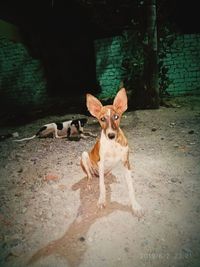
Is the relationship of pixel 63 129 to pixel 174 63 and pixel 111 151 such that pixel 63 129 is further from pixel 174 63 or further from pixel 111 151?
pixel 174 63

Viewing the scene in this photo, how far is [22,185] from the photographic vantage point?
198 inches

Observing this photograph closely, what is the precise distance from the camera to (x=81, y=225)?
11.7ft

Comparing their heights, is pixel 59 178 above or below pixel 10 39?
below

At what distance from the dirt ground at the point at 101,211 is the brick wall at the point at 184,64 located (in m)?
5.63

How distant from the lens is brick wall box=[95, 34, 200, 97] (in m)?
11.7

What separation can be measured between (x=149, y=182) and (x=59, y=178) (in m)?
1.75

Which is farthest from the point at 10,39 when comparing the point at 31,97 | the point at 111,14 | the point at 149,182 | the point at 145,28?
the point at 149,182

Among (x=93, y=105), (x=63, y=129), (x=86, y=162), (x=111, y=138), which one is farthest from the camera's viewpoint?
(x=63, y=129)

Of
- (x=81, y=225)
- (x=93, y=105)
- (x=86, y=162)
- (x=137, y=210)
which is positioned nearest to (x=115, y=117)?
(x=93, y=105)

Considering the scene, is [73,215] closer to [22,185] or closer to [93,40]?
[22,185]

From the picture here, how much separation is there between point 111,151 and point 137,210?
0.90 metres

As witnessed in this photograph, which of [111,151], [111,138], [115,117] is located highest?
[115,117]

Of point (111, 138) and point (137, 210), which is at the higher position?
point (111, 138)

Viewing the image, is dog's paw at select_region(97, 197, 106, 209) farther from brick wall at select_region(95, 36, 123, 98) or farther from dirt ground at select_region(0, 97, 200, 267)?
brick wall at select_region(95, 36, 123, 98)
